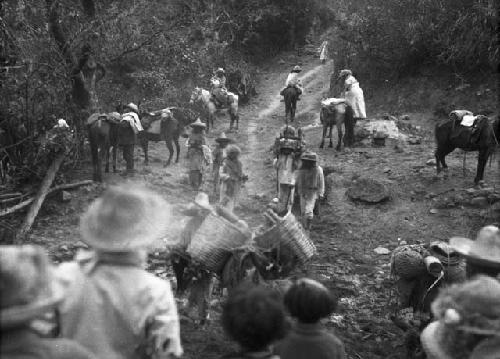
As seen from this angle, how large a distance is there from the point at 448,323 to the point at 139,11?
43.6ft

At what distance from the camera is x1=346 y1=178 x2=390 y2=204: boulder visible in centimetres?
1075

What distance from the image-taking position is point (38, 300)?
195cm

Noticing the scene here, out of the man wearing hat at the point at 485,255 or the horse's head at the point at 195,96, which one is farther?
the horse's head at the point at 195,96

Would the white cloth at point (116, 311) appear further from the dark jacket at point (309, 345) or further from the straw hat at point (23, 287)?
the dark jacket at point (309, 345)

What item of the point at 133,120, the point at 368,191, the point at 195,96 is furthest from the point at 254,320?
the point at 195,96

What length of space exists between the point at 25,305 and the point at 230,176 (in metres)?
7.28

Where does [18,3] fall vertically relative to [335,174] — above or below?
above

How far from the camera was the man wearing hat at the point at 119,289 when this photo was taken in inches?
95.3

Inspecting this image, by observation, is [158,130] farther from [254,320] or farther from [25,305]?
[25,305]

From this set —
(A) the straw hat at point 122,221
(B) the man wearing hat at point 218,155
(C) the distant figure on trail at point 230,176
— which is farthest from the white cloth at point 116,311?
(B) the man wearing hat at point 218,155

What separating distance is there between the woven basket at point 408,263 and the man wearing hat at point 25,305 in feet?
13.9

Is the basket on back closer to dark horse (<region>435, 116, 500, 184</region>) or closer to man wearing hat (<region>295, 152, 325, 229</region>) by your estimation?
man wearing hat (<region>295, 152, 325, 229</region>)

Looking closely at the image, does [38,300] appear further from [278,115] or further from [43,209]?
[278,115]

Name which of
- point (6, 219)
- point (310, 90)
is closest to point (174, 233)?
point (6, 219)
